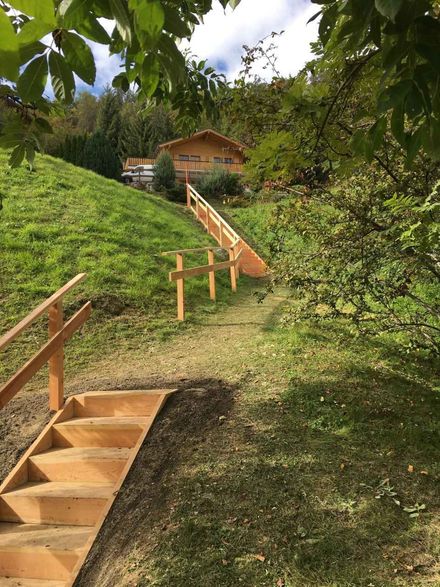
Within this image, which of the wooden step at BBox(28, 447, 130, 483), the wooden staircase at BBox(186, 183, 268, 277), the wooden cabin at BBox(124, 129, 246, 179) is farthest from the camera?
the wooden cabin at BBox(124, 129, 246, 179)

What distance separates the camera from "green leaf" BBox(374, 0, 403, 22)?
0.93 m

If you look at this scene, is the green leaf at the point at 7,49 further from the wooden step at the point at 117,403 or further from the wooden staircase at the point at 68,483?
the wooden step at the point at 117,403

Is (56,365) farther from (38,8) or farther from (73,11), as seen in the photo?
(38,8)

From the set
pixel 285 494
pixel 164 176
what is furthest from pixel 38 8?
pixel 164 176

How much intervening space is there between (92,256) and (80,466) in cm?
593

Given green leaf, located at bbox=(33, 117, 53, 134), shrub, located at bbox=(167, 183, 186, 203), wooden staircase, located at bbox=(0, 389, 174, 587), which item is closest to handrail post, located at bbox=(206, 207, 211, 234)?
shrub, located at bbox=(167, 183, 186, 203)

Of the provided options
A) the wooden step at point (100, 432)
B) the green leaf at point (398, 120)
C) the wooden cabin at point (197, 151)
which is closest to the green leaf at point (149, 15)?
the green leaf at point (398, 120)

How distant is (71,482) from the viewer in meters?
3.74

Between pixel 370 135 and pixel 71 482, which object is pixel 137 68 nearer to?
pixel 370 135

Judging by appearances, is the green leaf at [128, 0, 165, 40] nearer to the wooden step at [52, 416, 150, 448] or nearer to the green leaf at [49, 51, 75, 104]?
the green leaf at [49, 51, 75, 104]

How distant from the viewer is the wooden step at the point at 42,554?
300 cm

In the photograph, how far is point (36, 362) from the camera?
388 cm

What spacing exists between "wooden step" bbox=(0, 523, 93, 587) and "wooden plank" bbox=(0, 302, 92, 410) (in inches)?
37.0

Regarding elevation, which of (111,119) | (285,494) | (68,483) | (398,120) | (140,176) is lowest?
(68,483)
